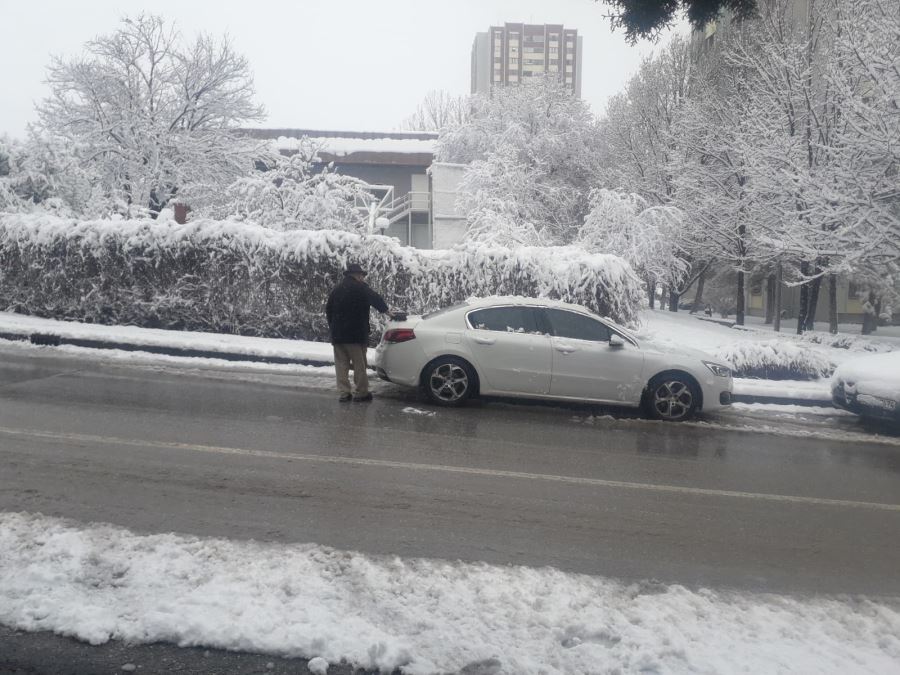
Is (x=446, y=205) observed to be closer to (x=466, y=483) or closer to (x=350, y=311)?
(x=350, y=311)

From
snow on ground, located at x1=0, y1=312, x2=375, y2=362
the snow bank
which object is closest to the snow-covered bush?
the snow bank

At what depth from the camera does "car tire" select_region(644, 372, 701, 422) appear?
30.1 ft

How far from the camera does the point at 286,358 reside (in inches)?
482

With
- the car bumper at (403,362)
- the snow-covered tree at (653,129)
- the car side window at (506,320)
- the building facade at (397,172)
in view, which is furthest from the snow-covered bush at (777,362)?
the building facade at (397,172)

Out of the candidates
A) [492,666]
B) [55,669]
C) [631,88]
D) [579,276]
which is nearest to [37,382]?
[55,669]

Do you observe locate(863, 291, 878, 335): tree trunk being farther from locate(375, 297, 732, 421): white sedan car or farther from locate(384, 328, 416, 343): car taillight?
locate(384, 328, 416, 343): car taillight

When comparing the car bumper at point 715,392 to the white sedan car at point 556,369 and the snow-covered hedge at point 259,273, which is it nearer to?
the white sedan car at point 556,369

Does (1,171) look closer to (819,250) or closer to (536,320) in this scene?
(536,320)

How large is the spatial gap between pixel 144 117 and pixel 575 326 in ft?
76.7

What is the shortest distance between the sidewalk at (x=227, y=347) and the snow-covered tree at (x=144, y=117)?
14.6 m

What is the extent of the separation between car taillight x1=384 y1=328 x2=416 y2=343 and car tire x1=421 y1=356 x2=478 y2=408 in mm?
430

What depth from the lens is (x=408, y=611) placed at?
3.66 metres

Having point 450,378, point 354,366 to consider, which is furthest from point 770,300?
point 354,366

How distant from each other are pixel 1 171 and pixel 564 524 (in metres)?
20.8
